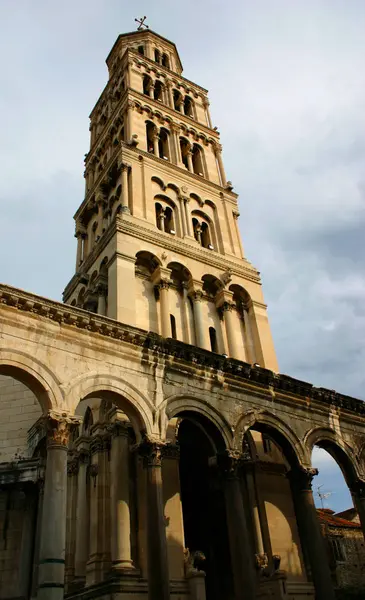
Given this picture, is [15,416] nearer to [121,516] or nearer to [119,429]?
[119,429]

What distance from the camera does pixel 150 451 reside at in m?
18.0

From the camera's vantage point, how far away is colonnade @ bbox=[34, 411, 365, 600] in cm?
1512

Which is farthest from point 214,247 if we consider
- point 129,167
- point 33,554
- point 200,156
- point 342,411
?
point 33,554

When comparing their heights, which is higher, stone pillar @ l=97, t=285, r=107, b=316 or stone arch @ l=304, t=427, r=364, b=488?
stone pillar @ l=97, t=285, r=107, b=316

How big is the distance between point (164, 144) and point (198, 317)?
16.1 meters

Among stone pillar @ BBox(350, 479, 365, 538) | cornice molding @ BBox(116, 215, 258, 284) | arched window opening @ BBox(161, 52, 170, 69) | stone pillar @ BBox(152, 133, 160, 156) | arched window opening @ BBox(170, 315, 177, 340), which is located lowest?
stone pillar @ BBox(350, 479, 365, 538)

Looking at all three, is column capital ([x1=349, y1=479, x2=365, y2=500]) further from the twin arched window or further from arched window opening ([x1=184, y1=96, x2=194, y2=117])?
arched window opening ([x1=184, y1=96, x2=194, y2=117])

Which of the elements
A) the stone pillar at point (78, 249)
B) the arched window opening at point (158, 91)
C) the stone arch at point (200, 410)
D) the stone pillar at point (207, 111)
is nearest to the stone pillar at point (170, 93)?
the arched window opening at point (158, 91)

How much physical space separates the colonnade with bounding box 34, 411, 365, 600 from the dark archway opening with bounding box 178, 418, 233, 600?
2808mm

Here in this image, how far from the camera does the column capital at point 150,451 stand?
1791 cm

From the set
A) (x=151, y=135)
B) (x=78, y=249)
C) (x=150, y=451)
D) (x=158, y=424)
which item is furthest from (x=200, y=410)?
(x=151, y=135)

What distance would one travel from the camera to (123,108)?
128ft

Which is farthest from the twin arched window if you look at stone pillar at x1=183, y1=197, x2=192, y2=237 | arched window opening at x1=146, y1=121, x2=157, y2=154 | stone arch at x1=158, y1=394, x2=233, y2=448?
stone arch at x1=158, y1=394, x2=233, y2=448

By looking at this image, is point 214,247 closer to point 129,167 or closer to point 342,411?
point 129,167
